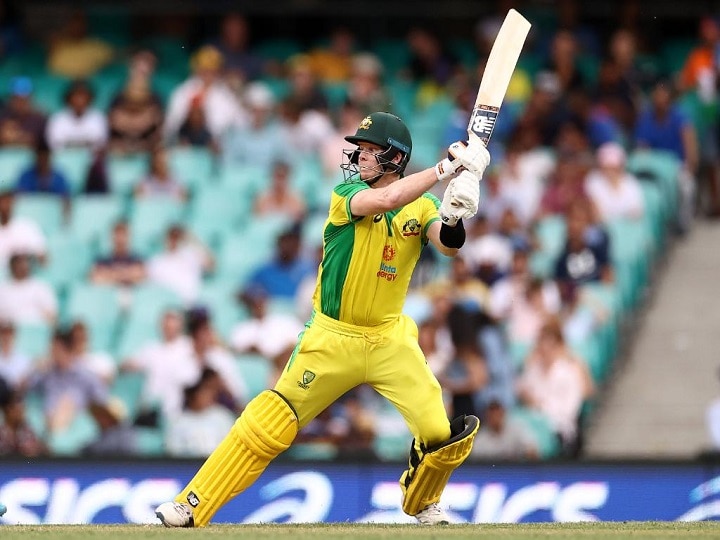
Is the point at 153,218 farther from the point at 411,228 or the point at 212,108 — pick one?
the point at 411,228

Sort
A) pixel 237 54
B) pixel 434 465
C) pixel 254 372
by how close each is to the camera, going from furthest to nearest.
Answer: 1. pixel 237 54
2. pixel 254 372
3. pixel 434 465

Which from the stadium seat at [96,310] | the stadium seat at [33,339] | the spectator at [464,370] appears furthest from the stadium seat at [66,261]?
the spectator at [464,370]

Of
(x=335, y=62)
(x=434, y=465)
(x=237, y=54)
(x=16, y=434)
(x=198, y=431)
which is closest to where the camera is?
(x=434, y=465)

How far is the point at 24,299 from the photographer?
1265 cm

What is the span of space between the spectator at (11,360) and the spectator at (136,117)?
2827 mm

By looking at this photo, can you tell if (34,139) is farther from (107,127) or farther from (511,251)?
(511,251)

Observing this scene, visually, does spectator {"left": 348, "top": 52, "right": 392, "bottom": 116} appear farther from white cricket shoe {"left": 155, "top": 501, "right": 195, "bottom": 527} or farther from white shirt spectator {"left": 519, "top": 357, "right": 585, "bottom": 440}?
white cricket shoe {"left": 155, "top": 501, "right": 195, "bottom": 527}

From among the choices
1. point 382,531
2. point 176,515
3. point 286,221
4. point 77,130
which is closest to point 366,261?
point 382,531

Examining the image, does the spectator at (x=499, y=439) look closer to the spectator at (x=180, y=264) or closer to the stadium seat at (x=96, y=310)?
the spectator at (x=180, y=264)

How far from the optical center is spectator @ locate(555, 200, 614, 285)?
503 inches

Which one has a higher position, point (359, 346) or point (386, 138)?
point (386, 138)

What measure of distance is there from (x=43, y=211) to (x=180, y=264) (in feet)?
4.91

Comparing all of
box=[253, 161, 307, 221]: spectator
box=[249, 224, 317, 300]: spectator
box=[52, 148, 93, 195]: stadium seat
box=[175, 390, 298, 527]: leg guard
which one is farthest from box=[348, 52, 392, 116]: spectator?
box=[175, 390, 298, 527]: leg guard

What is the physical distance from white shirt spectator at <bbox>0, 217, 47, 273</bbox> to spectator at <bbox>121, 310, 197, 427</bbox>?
1.68m
